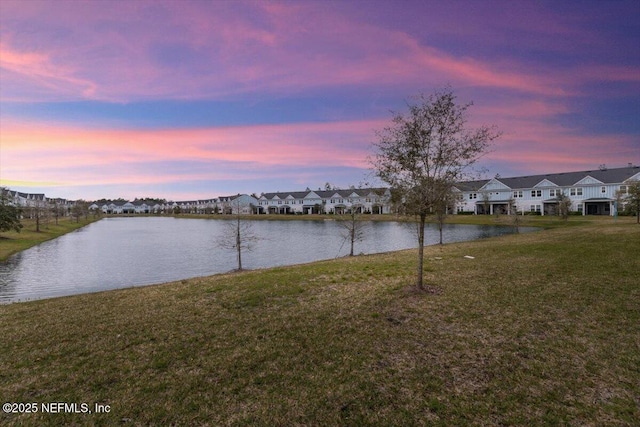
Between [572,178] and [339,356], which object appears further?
[572,178]

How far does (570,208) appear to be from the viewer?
7162cm

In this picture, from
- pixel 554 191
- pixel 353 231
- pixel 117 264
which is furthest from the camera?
pixel 554 191

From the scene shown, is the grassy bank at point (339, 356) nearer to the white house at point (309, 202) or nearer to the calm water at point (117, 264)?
the calm water at point (117, 264)

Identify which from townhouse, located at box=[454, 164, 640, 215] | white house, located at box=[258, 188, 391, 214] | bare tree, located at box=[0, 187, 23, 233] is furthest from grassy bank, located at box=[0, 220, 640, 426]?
white house, located at box=[258, 188, 391, 214]

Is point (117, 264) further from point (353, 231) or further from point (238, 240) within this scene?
point (353, 231)

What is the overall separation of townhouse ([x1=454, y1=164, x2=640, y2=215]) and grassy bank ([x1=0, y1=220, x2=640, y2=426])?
53889mm

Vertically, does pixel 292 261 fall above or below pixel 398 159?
below

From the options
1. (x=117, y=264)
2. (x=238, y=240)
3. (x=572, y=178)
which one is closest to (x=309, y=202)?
(x=572, y=178)

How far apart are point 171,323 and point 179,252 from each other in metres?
27.7

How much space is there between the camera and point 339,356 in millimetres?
6949

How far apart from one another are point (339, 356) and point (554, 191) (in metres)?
90.3

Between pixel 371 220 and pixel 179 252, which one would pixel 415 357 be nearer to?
pixel 179 252

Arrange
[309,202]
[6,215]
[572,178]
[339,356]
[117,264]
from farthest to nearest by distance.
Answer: [309,202] < [572,178] < [6,215] < [117,264] < [339,356]

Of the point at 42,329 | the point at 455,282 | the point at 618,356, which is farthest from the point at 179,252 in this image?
the point at 618,356
